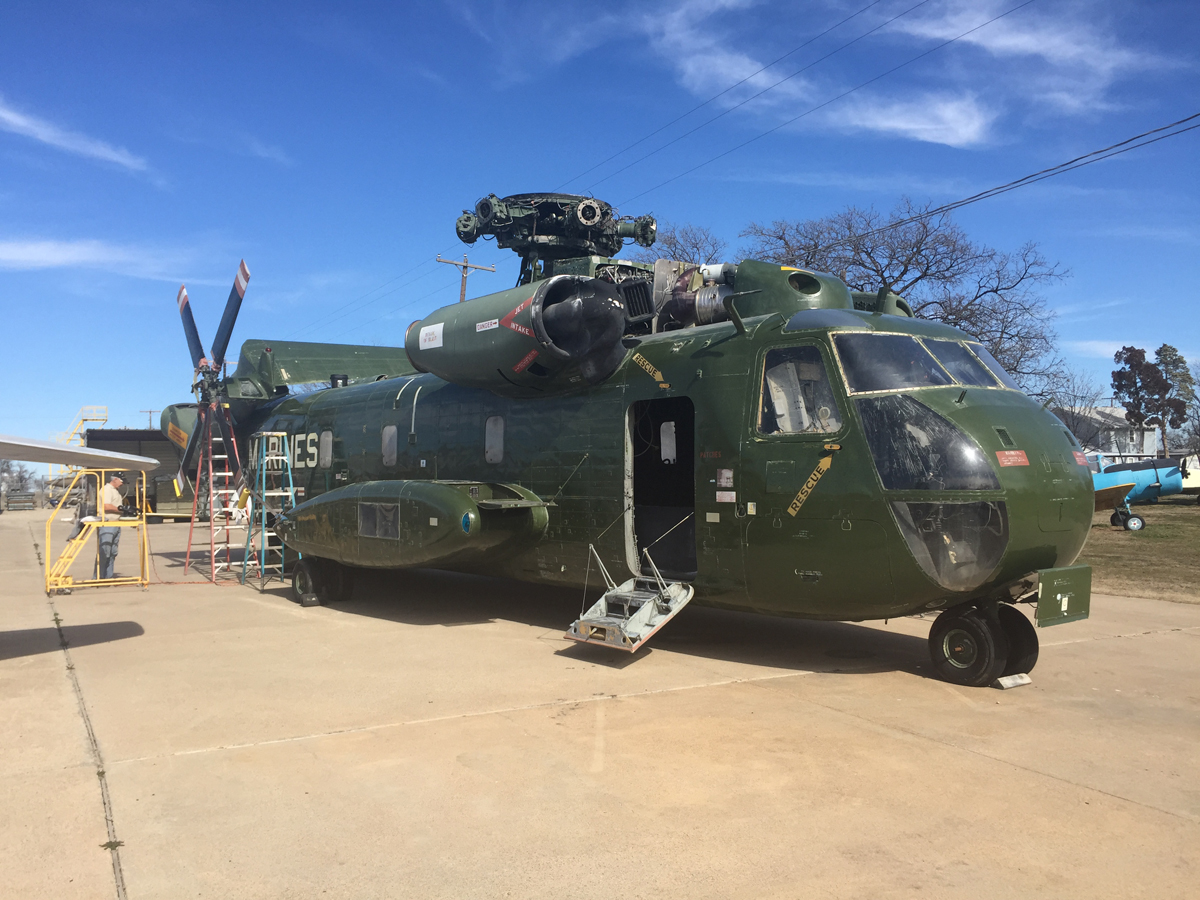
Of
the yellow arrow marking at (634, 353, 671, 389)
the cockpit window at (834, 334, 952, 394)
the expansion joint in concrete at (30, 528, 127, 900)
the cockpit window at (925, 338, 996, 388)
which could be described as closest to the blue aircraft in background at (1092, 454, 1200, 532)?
the cockpit window at (925, 338, 996, 388)

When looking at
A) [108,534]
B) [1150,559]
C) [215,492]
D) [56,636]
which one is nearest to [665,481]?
[56,636]

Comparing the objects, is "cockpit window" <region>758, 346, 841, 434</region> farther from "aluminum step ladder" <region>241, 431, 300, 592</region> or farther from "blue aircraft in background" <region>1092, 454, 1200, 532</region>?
"blue aircraft in background" <region>1092, 454, 1200, 532</region>

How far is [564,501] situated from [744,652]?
231 cm

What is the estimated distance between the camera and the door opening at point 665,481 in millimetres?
8750

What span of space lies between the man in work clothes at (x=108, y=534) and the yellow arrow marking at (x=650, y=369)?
8968 millimetres

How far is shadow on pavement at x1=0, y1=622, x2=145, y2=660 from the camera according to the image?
26.5 feet

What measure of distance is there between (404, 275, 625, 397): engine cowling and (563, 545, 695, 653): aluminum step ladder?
2120 millimetres

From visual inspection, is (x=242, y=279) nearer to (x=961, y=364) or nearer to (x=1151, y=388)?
(x=961, y=364)

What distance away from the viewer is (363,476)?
1182cm

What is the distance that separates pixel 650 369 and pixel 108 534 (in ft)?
31.1

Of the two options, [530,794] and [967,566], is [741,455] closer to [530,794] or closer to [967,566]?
[967,566]

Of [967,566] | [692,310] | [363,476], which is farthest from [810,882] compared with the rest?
[363,476]

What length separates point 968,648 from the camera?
681 centimetres

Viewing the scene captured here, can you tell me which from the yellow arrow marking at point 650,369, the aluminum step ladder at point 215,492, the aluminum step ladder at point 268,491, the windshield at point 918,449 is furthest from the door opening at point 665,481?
the aluminum step ladder at point 215,492
